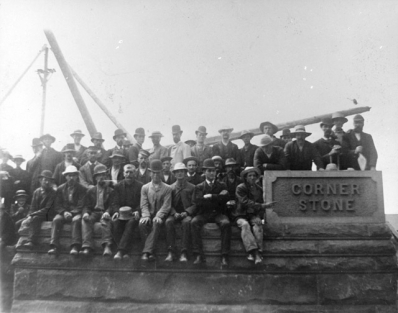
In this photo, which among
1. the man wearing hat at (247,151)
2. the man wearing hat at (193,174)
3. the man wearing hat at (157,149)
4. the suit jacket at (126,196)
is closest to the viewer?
the suit jacket at (126,196)

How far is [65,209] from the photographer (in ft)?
23.4

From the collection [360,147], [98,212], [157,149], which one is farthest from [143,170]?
[360,147]

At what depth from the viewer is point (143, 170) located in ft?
26.0

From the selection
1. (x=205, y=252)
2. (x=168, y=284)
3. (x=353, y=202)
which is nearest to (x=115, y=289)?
(x=168, y=284)

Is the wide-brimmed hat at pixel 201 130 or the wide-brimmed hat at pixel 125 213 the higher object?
the wide-brimmed hat at pixel 201 130

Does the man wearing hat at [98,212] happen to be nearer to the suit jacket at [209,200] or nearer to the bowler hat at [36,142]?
the suit jacket at [209,200]

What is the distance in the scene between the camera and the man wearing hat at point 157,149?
27.9ft

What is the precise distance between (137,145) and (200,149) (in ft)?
4.89

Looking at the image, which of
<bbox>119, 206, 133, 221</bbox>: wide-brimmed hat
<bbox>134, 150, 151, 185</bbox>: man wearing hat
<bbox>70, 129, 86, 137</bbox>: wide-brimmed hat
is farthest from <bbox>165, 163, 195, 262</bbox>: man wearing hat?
<bbox>70, 129, 86, 137</bbox>: wide-brimmed hat

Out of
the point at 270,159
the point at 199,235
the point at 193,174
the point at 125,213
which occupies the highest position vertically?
the point at 270,159

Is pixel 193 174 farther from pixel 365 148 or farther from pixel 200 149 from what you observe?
pixel 365 148

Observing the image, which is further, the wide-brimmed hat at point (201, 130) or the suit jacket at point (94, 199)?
the wide-brimmed hat at point (201, 130)

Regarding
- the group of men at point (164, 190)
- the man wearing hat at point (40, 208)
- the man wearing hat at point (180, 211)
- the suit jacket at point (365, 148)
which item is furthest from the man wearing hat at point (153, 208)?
the suit jacket at point (365, 148)

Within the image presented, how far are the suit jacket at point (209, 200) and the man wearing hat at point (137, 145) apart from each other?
7.32ft
